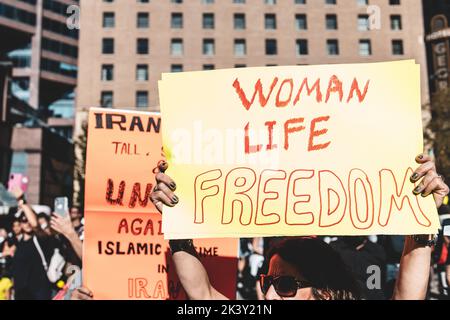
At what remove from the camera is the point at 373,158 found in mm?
2359

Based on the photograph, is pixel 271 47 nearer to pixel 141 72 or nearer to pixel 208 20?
pixel 208 20

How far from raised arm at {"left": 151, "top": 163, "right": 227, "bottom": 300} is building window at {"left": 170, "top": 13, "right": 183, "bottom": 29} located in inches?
1439

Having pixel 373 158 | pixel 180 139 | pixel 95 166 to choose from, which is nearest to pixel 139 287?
pixel 95 166

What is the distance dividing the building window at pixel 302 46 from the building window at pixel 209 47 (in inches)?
245

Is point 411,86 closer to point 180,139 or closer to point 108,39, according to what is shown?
point 180,139

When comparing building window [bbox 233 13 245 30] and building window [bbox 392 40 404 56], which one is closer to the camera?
building window [bbox 392 40 404 56]

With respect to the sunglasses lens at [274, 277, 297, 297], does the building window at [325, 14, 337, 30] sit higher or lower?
higher

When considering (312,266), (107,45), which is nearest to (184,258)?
(312,266)

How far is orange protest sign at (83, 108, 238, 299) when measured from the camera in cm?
317

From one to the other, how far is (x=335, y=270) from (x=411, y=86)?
3.03ft

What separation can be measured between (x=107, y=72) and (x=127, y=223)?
35.4 metres

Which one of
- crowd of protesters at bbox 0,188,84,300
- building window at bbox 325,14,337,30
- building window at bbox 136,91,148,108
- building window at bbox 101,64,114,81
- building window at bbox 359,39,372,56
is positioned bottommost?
crowd of protesters at bbox 0,188,84,300

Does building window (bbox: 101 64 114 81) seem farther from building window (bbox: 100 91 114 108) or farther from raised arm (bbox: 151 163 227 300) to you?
raised arm (bbox: 151 163 227 300)

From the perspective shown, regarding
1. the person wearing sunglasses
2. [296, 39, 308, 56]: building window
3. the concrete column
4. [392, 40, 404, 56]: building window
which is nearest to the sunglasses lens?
the person wearing sunglasses
